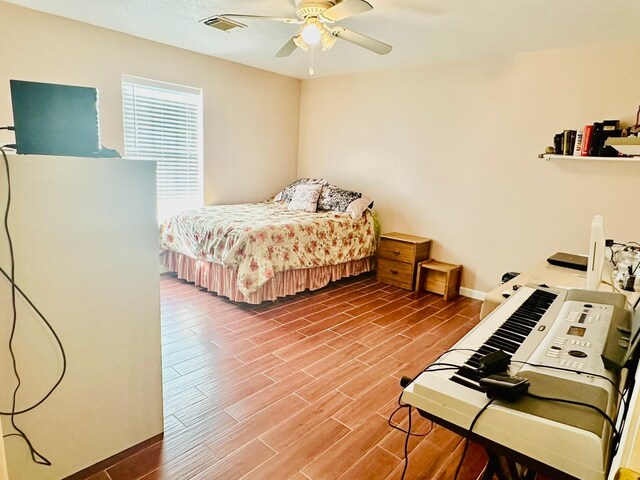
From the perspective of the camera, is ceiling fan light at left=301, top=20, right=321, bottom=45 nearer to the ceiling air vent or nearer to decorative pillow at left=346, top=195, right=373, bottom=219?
the ceiling air vent

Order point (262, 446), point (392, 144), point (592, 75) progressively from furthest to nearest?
point (392, 144)
point (592, 75)
point (262, 446)

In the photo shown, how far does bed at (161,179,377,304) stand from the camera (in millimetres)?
3289

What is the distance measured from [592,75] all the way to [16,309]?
13.5ft

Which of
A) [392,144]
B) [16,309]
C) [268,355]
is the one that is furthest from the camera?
[392,144]

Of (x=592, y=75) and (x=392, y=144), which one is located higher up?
(x=592, y=75)

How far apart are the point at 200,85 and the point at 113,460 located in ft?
12.4

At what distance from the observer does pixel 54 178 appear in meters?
1.34

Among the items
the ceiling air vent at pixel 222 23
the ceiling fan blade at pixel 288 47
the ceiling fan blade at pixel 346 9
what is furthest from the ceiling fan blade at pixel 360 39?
the ceiling air vent at pixel 222 23

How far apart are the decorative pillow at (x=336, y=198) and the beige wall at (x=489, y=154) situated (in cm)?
34

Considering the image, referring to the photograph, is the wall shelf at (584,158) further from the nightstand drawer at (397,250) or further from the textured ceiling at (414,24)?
the nightstand drawer at (397,250)

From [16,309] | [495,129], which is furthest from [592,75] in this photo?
[16,309]

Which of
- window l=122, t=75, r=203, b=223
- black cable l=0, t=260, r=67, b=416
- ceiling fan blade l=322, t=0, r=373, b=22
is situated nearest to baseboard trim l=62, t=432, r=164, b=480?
black cable l=0, t=260, r=67, b=416

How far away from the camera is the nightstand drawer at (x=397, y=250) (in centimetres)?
404

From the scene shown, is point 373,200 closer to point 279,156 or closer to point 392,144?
point 392,144
